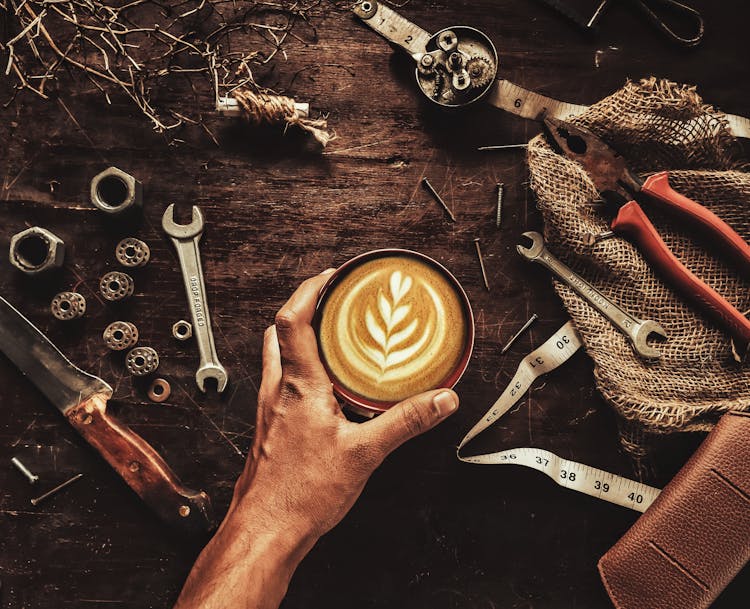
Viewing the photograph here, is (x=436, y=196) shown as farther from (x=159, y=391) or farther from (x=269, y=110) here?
(x=159, y=391)

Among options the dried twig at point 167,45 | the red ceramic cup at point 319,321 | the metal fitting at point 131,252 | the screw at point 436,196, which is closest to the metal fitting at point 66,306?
the metal fitting at point 131,252

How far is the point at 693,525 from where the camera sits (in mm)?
1501

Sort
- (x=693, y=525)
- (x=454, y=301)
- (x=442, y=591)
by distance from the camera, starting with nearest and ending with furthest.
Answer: (x=454, y=301)
(x=693, y=525)
(x=442, y=591)

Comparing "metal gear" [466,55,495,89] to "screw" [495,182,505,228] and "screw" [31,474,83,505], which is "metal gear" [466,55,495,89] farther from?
"screw" [31,474,83,505]

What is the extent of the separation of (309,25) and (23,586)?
1.90 m

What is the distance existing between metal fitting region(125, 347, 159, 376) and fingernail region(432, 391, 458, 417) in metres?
0.88

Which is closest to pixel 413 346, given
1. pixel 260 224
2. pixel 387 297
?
pixel 387 297

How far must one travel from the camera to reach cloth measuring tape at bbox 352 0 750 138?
5.69ft

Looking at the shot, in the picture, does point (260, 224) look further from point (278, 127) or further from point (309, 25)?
point (309, 25)

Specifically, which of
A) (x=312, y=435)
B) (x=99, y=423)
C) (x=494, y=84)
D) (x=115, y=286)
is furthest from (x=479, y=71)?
(x=99, y=423)

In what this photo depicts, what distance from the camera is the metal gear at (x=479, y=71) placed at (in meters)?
1.65

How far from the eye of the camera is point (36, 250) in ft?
5.74

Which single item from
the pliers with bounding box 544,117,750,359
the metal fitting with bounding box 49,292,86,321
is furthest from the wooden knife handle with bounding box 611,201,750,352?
the metal fitting with bounding box 49,292,86,321

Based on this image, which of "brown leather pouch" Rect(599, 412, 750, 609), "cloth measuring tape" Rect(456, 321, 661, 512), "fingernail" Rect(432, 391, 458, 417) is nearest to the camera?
"fingernail" Rect(432, 391, 458, 417)
